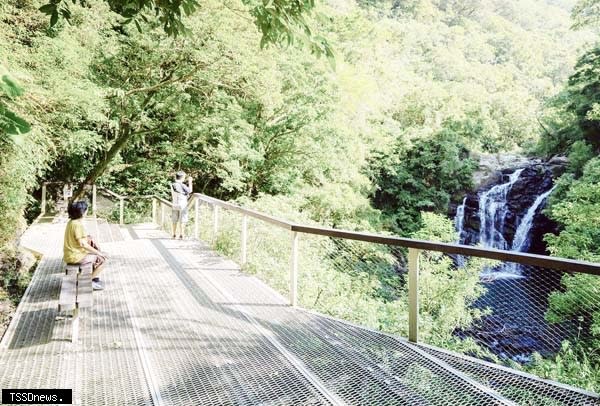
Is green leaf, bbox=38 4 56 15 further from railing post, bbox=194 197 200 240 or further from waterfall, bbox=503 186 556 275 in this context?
waterfall, bbox=503 186 556 275

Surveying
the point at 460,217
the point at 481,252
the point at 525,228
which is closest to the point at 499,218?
the point at 525,228

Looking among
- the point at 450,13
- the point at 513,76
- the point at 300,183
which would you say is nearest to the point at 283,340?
the point at 300,183

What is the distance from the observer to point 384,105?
87.2ft

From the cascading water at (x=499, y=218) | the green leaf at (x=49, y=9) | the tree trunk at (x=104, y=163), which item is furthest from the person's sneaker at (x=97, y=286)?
the cascading water at (x=499, y=218)

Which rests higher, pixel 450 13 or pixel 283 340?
pixel 450 13

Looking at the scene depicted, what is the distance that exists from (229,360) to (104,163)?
619 inches

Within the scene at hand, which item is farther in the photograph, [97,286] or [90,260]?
[97,286]

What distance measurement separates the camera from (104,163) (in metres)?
17.5

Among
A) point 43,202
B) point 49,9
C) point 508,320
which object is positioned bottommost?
point 508,320

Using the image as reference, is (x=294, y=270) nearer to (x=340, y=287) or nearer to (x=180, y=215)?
(x=340, y=287)

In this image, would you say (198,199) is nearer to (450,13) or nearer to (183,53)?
(183,53)

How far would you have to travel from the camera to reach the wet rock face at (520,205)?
21.4 m

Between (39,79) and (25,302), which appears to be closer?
(25,302)

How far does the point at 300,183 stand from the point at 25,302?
46.2ft
